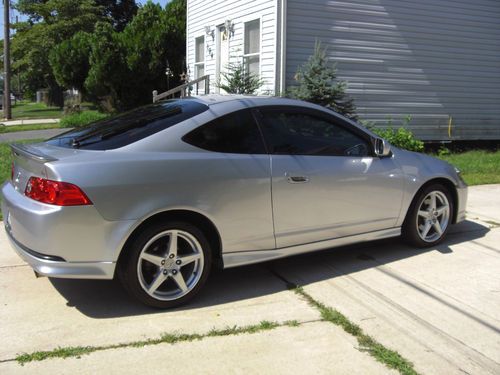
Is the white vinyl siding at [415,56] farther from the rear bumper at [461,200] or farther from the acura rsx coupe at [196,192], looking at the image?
the acura rsx coupe at [196,192]

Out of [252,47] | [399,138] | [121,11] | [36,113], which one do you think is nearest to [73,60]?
[36,113]

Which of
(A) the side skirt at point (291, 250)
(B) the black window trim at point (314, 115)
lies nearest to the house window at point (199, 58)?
(B) the black window trim at point (314, 115)

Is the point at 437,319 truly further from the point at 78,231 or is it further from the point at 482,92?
the point at 482,92

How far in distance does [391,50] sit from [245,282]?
8650 millimetres

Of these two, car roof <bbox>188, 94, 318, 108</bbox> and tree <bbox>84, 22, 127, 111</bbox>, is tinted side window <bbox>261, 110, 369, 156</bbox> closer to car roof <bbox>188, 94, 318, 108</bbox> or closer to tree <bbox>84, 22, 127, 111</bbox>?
car roof <bbox>188, 94, 318, 108</bbox>

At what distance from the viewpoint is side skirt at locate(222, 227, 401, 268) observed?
4189 millimetres

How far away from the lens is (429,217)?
17.8ft

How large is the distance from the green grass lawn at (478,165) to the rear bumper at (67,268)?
22.8 ft

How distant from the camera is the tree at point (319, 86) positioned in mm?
10125

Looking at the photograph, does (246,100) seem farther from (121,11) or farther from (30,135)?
(121,11)

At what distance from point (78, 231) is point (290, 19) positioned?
824 cm

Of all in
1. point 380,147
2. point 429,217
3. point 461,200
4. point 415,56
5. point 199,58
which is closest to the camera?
point 380,147

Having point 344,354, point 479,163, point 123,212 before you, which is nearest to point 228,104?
point 123,212

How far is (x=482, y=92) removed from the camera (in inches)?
518
